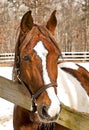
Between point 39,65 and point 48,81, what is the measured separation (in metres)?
0.16

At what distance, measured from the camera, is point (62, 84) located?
393cm

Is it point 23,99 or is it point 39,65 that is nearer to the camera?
point 39,65

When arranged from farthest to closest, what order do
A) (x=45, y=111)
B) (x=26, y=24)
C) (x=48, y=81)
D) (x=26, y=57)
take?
(x=26, y=24) → (x=26, y=57) → (x=48, y=81) → (x=45, y=111)

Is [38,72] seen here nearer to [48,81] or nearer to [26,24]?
[48,81]

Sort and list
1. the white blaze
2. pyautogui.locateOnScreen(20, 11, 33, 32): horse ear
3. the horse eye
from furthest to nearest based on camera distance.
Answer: pyautogui.locateOnScreen(20, 11, 33, 32): horse ear, the horse eye, the white blaze

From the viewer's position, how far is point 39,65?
2963mm

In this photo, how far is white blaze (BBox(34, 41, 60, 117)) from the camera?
9.07 feet

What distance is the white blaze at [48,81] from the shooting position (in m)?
2.77

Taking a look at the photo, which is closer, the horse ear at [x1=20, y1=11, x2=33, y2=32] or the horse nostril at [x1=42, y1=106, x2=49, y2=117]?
the horse nostril at [x1=42, y1=106, x2=49, y2=117]

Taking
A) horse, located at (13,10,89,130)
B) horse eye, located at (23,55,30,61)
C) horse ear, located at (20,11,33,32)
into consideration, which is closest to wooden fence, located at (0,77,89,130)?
horse, located at (13,10,89,130)

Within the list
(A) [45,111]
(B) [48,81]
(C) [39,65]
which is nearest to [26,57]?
(C) [39,65]

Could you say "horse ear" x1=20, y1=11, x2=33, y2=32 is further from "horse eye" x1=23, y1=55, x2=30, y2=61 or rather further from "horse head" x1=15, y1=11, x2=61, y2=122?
"horse eye" x1=23, y1=55, x2=30, y2=61

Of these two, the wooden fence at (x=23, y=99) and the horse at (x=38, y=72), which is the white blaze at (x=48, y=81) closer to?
the horse at (x=38, y=72)

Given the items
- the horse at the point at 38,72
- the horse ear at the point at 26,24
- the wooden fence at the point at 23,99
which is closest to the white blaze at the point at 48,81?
the horse at the point at 38,72
